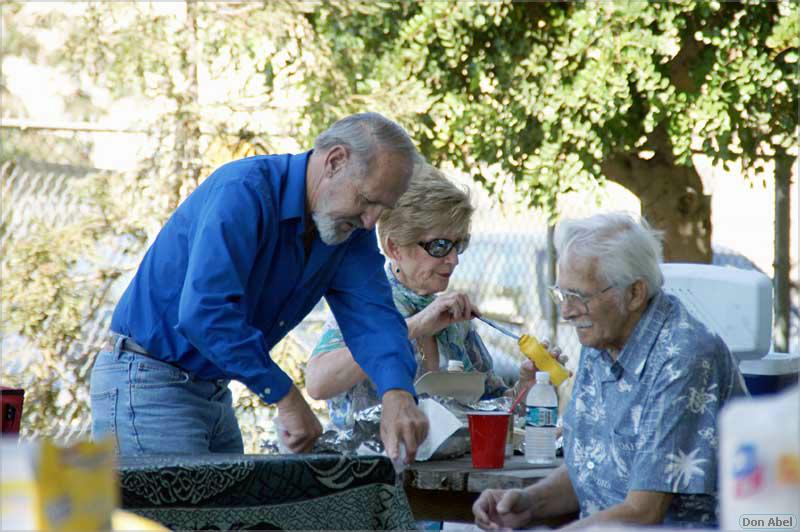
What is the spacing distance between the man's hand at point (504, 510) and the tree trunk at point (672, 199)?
3896mm

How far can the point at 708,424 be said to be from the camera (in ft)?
8.60

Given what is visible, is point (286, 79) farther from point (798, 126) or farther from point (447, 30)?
point (798, 126)

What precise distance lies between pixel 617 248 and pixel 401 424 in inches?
27.5

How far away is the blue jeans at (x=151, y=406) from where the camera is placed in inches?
114

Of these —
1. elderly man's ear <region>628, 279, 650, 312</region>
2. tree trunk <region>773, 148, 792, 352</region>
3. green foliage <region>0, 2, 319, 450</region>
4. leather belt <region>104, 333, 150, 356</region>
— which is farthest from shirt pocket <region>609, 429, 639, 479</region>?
tree trunk <region>773, 148, 792, 352</region>

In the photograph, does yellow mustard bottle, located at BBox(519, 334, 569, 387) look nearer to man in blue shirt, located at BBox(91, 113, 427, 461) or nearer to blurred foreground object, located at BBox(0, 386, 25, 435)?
man in blue shirt, located at BBox(91, 113, 427, 461)

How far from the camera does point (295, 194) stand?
9.62 ft

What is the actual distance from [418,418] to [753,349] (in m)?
1.56

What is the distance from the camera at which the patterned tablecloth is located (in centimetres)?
208

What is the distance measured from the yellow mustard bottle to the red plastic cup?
381mm

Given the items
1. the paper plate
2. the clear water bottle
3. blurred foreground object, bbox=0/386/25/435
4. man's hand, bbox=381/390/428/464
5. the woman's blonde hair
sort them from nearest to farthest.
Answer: blurred foreground object, bbox=0/386/25/435 → man's hand, bbox=381/390/428/464 → the clear water bottle → the paper plate → the woman's blonde hair

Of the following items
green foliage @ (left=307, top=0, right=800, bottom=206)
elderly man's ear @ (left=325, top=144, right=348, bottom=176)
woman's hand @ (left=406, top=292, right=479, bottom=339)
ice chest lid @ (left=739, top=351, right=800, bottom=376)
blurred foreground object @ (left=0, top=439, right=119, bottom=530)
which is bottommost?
ice chest lid @ (left=739, top=351, right=800, bottom=376)

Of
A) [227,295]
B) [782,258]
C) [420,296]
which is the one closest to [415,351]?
[420,296]

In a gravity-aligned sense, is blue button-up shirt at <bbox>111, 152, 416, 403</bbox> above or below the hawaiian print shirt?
above
